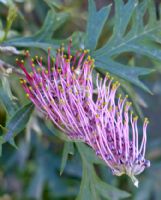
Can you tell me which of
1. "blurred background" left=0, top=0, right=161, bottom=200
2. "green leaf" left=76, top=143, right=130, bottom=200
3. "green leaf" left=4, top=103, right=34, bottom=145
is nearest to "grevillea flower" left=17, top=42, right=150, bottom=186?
"green leaf" left=4, top=103, right=34, bottom=145

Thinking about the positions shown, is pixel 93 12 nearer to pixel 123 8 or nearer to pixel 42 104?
pixel 123 8

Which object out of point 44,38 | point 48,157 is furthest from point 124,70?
point 48,157

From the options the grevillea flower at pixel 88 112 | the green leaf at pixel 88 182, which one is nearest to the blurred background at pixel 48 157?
the green leaf at pixel 88 182

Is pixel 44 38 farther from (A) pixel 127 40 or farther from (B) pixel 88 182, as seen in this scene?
(B) pixel 88 182

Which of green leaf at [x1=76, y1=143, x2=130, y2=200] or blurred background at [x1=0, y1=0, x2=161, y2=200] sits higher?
blurred background at [x1=0, y1=0, x2=161, y2=200]

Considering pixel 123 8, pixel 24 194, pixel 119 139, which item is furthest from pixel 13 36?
pixel 24 194

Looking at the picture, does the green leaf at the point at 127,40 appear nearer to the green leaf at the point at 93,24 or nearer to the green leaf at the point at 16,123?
the green leaf at the point at 93,24

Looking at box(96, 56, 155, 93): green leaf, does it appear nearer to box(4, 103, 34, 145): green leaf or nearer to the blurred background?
box(4, 103, 34, 145): green leaf
